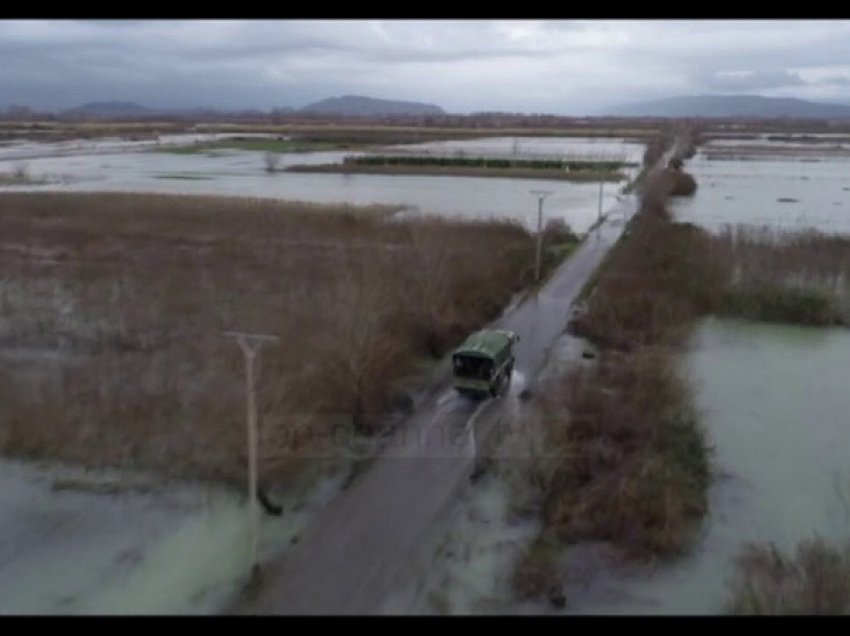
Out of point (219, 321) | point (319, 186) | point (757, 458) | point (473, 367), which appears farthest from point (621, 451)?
point (319, 186)

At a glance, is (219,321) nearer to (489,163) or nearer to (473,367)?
(473,367)

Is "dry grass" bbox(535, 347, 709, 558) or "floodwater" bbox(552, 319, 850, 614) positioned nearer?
"floodwater" bbox(552, 319, 850, 614)

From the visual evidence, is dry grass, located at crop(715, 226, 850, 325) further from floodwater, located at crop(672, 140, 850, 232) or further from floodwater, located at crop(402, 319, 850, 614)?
floodwater, located at crop(672, 140, 850, 232)

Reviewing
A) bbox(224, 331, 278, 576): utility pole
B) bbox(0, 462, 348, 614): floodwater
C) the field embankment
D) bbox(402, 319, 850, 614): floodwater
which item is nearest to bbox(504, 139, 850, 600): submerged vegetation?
bbox(402, 319, 850, 614): floodwater

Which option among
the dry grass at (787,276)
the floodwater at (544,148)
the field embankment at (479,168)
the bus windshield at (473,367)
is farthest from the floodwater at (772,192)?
the bus windshield at (473,367)
